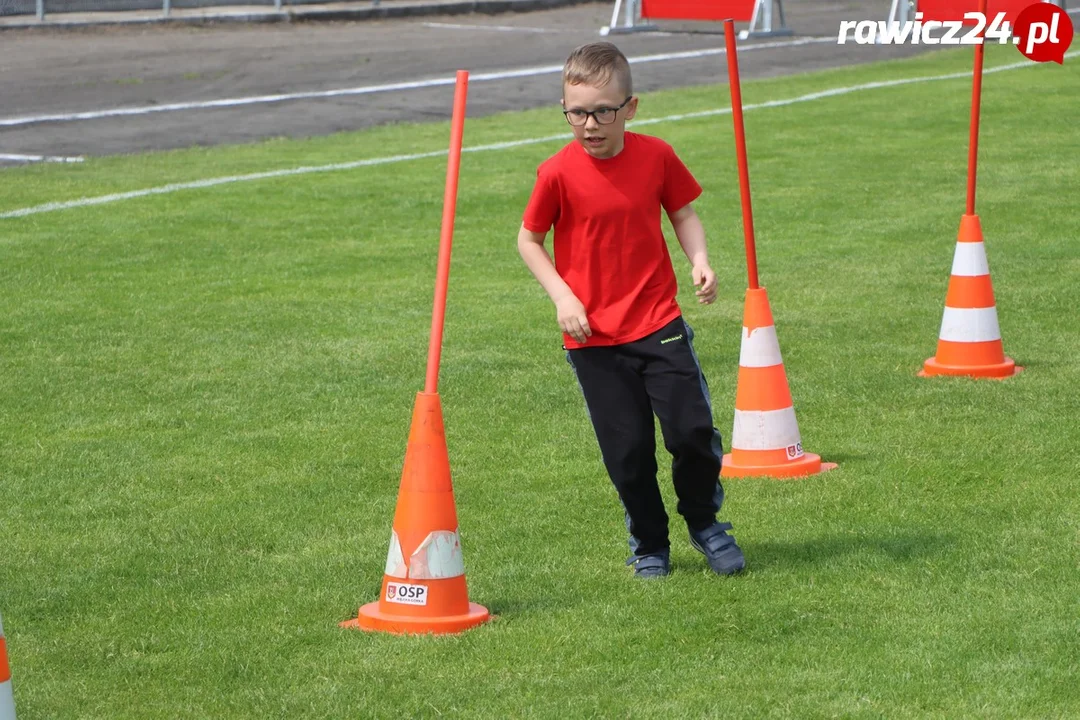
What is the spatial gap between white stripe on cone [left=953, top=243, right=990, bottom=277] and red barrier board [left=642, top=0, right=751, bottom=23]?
62.5ft

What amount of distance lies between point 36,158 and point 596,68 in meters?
12.0

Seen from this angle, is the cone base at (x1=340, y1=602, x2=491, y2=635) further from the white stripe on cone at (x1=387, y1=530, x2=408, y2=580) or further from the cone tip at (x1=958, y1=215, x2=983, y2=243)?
the cone tip at (x1=958, y1=215, x2=983, y2=243)

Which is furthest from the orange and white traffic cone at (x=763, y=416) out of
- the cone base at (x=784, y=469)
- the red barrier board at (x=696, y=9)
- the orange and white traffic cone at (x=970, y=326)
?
the red barrier board at (x=696, y=9)

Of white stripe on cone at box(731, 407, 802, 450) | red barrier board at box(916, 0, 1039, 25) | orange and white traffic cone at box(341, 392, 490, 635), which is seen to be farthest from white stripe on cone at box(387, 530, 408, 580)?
red barrier board at box(916, 0, 1039, 25)

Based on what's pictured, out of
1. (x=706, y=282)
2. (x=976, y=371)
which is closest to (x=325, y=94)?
(x=976, y=371)

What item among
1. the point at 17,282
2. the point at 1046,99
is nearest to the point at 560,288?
the point at 17,282

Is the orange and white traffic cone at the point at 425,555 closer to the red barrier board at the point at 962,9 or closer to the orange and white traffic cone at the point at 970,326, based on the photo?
the orange and white traffic cone at the point at 970,326

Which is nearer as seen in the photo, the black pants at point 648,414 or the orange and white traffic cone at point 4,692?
the orange and white traffic cone at point 4,692

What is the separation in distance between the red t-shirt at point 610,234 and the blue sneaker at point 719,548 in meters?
0.70

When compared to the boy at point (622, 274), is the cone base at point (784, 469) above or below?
below

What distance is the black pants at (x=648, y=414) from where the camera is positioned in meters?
5.20

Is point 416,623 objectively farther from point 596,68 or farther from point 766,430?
point 766,430

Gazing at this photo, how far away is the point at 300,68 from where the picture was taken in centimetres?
2320

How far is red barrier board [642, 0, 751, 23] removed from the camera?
89.8 feet
